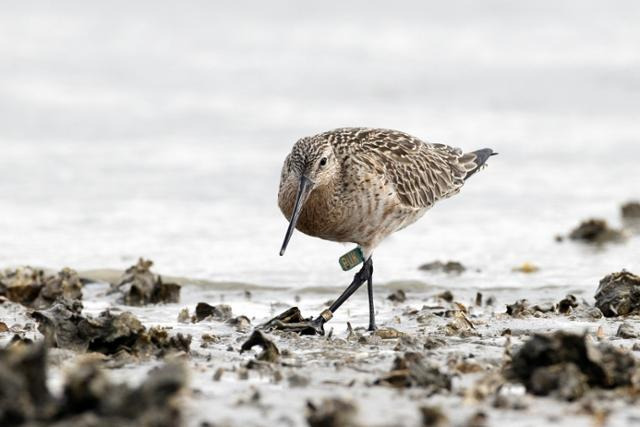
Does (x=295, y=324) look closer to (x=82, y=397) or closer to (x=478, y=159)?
(x=82, y=397)

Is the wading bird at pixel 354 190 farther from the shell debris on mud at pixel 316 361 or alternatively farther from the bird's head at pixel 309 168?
the shell debris on mud at pixel 316 361

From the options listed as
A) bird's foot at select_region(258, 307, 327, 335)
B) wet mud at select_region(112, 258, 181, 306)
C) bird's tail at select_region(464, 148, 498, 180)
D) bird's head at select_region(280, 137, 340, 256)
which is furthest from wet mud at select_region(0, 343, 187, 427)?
bird's tail at select_region(464, 148, 498, 180)

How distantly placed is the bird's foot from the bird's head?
2.13ft

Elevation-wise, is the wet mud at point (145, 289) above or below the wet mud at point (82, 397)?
above

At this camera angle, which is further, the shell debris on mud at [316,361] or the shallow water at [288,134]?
the shallow water at [288,134]

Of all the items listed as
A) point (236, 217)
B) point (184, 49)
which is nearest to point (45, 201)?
point (236, 217)

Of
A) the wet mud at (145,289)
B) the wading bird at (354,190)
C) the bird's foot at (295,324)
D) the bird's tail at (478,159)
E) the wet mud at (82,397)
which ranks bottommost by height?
the wet mud at (82,397)

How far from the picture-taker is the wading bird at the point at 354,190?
844 centimetres

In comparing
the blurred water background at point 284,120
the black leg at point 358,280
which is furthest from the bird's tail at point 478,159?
the black leg at point 358,280

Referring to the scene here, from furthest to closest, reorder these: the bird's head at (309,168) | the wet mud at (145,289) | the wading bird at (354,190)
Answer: the wet mud at (145,289), the wading bird at (354,190), the bird's head at (309,168)

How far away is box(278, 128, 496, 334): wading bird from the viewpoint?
8438 millimetres

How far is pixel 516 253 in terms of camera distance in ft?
Result: 38.9

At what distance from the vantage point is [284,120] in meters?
17.8

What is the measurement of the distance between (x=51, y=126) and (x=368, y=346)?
11592mm
